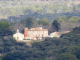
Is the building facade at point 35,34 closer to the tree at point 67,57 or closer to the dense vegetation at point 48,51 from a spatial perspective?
the dense vegetation at point 48,51

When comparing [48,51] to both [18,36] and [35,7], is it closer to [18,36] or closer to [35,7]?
[18,36]

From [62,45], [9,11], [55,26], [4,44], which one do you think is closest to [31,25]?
[55,26]

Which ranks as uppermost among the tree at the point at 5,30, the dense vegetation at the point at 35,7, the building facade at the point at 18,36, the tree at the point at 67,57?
the dense vegetation at the point at 35,7

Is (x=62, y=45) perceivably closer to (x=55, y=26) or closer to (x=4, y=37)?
(x=4, y=37)

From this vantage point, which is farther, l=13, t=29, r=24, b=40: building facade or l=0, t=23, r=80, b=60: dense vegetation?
l=13, t=29, r=24, b=40: building facade

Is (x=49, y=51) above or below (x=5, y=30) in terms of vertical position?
below

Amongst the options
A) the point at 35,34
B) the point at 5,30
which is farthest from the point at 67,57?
the point at 35,34

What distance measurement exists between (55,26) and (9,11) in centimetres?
5487

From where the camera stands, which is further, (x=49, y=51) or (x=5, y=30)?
(x=5, y=30)

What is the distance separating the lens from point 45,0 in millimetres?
134625

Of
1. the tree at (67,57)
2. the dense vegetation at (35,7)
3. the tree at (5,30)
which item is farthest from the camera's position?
the dense vegetation at (35,7)

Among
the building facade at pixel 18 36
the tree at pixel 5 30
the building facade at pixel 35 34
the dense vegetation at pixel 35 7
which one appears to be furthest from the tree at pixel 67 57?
the dense vegetation at pixel 35 7

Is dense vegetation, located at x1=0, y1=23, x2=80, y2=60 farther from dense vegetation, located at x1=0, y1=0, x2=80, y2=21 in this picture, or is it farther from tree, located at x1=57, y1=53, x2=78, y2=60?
dense vegetation, located at x1=0, y1=0, x2=80, y2=21

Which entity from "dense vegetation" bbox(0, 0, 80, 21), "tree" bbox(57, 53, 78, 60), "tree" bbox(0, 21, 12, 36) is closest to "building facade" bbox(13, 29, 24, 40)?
"tree" bbox(0, 21, 12, 36)
